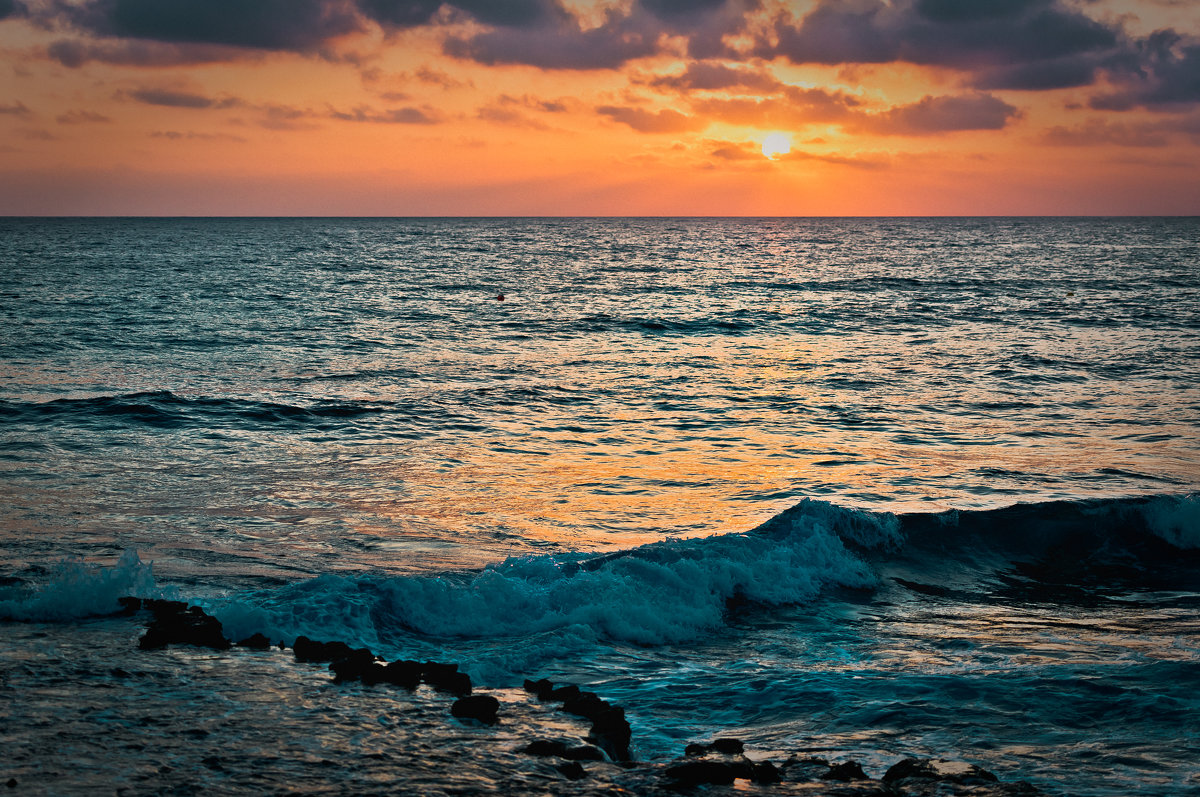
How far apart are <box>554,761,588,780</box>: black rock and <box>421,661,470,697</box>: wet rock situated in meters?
1.63

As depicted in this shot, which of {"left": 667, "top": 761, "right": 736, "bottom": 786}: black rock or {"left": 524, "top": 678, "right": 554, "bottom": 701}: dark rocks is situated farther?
{"left": 524, "top": 678, "right": 554, "bottom": 701}: dark rocks

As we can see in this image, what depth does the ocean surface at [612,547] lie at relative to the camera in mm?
6965

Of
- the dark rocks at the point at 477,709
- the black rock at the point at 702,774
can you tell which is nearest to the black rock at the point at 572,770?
the black rock at the point at 702,774

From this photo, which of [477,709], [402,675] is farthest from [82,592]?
[477,709]

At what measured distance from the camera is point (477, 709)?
7039mm

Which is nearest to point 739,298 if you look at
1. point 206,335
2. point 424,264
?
point 206,335

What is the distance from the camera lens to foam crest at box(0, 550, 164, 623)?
8828mm

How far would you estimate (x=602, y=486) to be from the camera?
1541 centimetres

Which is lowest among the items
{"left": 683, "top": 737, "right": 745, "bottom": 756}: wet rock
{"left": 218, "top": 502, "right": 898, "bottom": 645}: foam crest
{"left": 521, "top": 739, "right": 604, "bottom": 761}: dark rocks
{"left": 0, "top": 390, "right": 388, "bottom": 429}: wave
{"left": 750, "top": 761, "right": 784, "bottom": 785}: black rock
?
{"left": 218, "top": 502, "right": 898, "bottom": 645}: foam crest

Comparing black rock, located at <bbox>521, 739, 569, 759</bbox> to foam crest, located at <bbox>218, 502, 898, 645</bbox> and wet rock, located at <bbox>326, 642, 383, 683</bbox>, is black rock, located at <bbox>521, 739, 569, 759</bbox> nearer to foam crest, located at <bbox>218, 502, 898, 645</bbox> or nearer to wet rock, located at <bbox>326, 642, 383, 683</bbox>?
wet rock, located at <bbox>326, 642, 383, 683</bbox>

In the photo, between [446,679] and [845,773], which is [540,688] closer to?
[446,679]

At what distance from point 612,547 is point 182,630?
573 centimetres

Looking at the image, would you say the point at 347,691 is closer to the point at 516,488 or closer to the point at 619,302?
the point at 516,488

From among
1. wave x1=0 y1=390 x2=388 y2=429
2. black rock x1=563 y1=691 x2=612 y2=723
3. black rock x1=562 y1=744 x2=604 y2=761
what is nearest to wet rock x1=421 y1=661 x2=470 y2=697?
black rock x1=563 y1=691 x2=612 y2=723
